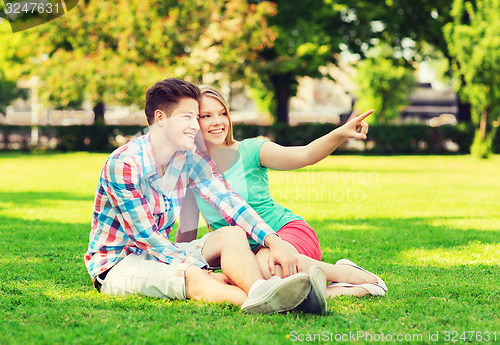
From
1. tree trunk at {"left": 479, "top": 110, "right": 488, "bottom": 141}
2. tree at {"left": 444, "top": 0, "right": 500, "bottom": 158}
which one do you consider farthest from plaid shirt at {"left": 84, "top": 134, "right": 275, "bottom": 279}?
tree trunk at {"left": 479, "top": 110, "right": 488, "bottom": 141}

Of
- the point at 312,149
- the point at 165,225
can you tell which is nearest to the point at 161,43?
the point at 165,225

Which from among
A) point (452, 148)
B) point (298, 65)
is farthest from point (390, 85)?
point (298, 65)

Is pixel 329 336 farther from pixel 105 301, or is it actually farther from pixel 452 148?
pixel 452 148

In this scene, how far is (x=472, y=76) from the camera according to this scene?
873 inches

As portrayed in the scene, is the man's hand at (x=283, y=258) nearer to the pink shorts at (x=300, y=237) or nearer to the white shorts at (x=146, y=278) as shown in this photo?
the pink shorts at (x=300, y=237)

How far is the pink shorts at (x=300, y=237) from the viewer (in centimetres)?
394

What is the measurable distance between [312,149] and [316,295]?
102 cm

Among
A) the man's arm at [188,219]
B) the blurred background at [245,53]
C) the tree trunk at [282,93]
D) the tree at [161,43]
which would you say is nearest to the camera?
the man's arm at [188,219]

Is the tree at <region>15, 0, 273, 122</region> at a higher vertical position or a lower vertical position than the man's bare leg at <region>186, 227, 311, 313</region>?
A: higher

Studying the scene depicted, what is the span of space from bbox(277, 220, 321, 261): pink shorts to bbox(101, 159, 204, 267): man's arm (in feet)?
2.33

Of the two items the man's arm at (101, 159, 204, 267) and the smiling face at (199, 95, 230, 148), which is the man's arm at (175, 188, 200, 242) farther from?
the man's arm at (101, 159, 204, 267)

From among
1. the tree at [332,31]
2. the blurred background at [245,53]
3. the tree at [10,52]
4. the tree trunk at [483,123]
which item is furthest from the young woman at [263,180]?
the tree at [10,52]

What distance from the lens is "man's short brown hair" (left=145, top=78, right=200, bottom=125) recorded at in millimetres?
3760

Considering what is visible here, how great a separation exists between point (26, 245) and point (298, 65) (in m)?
19.9
